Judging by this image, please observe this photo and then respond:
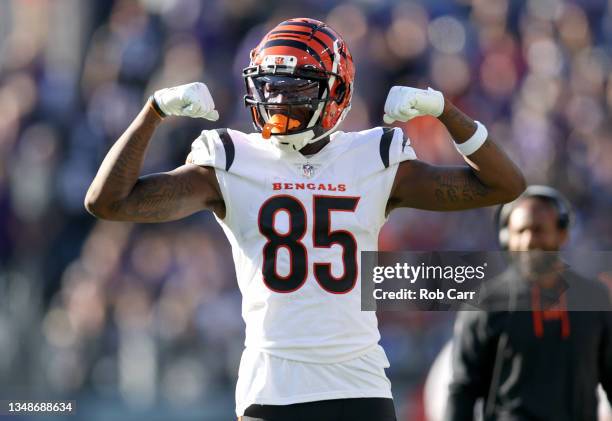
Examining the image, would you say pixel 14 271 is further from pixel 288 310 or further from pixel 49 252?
pixel 288 310

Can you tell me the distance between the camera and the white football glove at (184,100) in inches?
150

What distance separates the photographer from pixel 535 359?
458 centimetres

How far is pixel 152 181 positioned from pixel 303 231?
1.71 feet

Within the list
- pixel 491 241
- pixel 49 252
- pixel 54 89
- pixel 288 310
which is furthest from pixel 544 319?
pixel 54 89

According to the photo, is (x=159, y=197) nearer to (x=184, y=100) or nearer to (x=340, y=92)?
(x=184, y=100)

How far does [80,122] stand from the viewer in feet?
29.8

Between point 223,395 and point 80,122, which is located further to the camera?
point 80,122

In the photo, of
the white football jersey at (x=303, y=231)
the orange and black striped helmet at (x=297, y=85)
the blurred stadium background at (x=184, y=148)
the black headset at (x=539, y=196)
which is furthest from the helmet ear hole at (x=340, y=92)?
the blurred stadium background at (x=184, y=148)

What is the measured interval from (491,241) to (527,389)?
12.0ft

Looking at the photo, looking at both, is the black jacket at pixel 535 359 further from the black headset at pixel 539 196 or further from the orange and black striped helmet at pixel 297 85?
the orange and black striped helmet at pixel 297 85

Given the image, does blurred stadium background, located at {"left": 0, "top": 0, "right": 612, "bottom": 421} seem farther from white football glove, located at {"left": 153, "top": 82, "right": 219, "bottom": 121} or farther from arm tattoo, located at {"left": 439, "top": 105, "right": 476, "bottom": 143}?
white football glove, located at {"left": 153, "top": 82, "right": 219, "bottom": 121}

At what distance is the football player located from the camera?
3746 mm

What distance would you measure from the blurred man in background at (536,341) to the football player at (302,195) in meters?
0.81

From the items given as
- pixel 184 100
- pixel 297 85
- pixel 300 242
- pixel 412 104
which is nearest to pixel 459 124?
pixel 412 104
